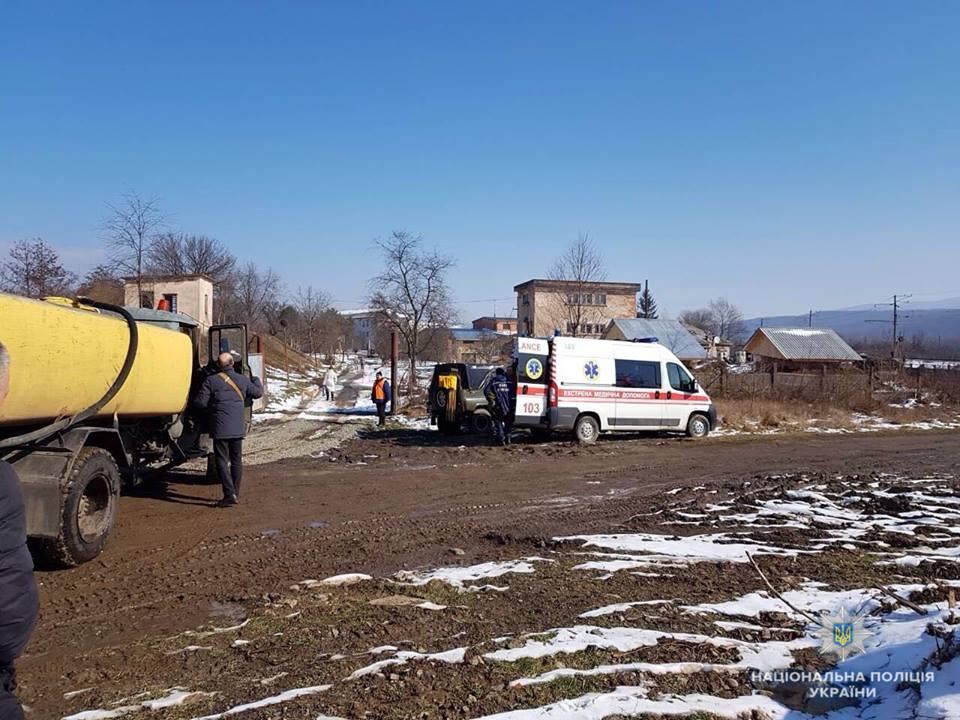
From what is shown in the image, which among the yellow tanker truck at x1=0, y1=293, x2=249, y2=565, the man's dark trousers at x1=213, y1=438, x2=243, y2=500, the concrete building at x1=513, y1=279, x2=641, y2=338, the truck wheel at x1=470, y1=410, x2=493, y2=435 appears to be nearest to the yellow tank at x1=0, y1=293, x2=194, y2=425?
the yellow tanker truck at x1=0, y1=293, x2=249, y2=565

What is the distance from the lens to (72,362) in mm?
6328

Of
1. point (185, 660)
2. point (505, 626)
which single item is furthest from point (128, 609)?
point (505, 626)

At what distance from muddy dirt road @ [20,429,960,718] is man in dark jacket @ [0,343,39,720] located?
163 centimetres

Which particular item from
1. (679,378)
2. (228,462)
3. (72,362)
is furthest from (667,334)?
(72,362)

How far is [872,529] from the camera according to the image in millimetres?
8070

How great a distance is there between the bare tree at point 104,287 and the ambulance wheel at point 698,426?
20211mm

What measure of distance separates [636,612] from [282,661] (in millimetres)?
2453

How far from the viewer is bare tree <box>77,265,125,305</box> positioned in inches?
1043

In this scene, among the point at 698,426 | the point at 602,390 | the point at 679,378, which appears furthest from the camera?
the point at 698,426

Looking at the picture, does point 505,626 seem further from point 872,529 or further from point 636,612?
point 872,529

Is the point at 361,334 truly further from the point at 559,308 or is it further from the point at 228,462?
the point at 228,462

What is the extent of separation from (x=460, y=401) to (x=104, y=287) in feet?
64.3

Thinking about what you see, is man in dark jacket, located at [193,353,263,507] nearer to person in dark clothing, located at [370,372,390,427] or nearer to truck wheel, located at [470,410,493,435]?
truck wheel, located at [470,410,493,435]

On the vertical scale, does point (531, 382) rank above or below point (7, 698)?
above
